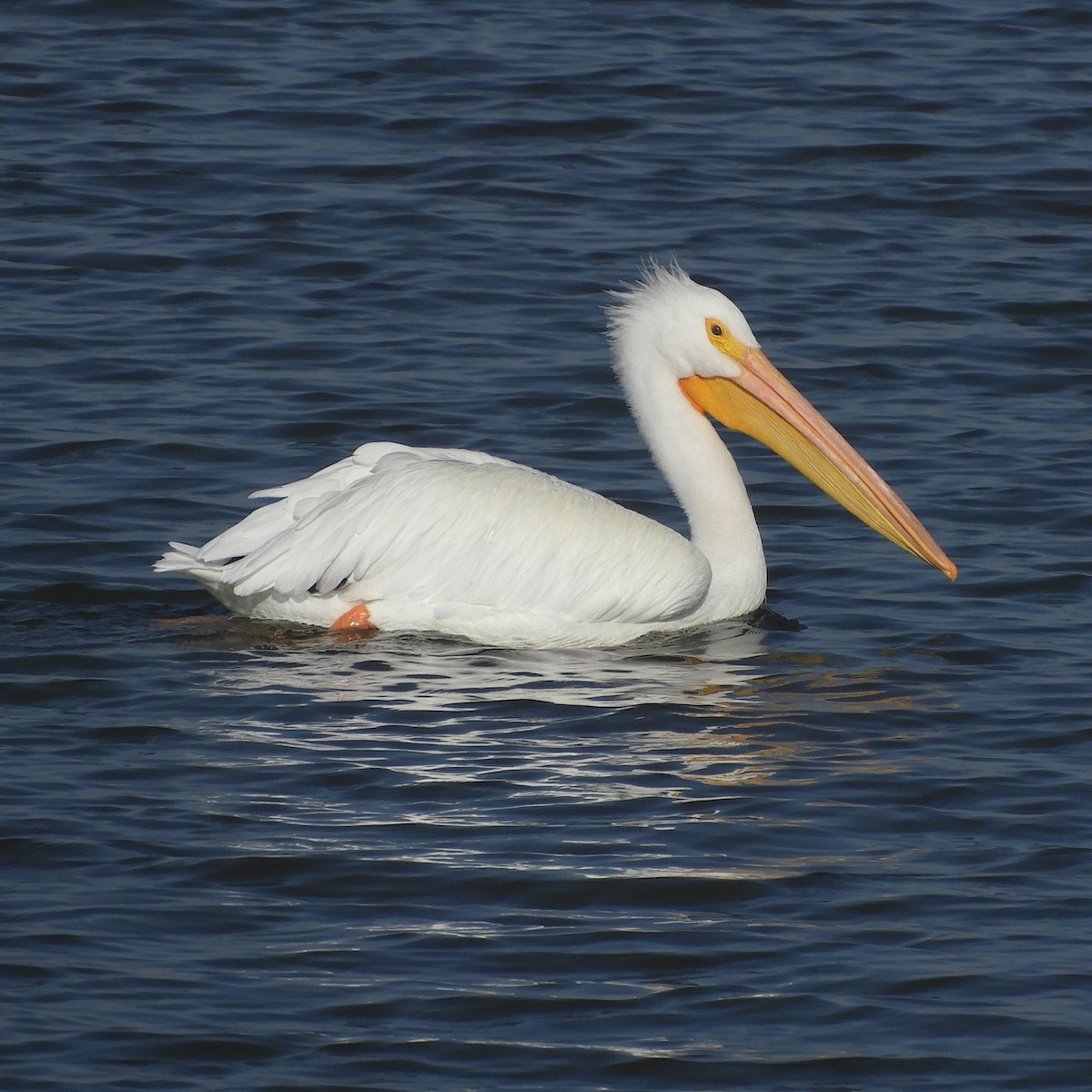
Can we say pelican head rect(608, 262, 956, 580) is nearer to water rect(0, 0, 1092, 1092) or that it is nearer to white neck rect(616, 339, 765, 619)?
white neck rect(616, 339, 765, 619)

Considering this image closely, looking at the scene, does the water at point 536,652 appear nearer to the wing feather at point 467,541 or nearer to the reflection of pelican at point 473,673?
the reflection of pelican at point 473,673

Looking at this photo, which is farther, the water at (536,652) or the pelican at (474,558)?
the pelican at (474,558)

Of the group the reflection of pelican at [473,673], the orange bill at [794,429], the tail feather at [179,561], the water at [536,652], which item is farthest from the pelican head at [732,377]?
the tail feather at [179,561]

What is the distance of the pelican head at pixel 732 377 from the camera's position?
688 cm

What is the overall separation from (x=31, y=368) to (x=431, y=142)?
335 centimetres

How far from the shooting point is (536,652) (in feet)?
21.1

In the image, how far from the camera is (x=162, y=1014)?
4078 mm

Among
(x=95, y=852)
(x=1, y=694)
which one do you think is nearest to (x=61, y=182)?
(x=1, y=694)

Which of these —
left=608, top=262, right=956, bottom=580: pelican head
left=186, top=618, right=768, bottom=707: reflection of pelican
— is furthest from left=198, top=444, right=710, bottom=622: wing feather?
left=608, top=262, right=956, bottom=580: pelican head

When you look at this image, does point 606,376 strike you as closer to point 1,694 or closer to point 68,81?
point 1,694

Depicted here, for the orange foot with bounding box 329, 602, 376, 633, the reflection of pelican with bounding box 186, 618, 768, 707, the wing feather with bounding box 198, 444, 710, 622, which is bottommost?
the reflection of pelican with bounding box 186, 618, 768, 707

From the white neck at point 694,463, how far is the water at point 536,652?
252 millimetres

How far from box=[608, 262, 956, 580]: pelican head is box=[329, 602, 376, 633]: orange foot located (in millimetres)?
1142

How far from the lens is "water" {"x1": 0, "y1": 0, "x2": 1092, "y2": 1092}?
4203 millimetres
